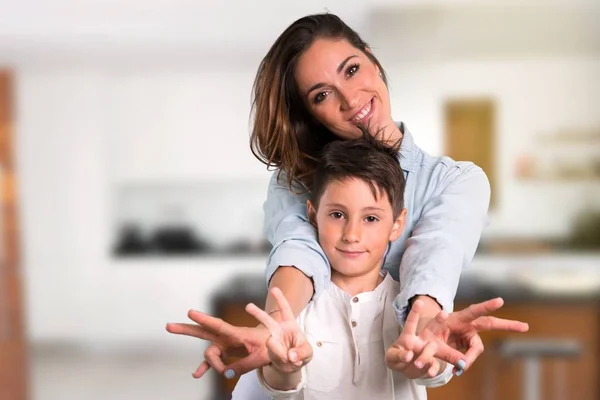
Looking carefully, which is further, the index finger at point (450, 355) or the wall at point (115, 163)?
the wall at point (115, 163)

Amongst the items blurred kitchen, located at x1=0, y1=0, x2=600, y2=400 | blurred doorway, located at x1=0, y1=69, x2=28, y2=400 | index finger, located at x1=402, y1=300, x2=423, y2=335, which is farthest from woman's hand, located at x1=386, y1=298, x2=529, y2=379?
blurred doorway, located at x1=0, y1=69, x2=28, y2=400

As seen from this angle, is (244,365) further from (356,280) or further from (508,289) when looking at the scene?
(508,289)

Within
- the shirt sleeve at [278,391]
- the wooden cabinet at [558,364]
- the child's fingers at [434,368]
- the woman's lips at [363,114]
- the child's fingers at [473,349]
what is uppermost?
the woman's lips at [363,114]

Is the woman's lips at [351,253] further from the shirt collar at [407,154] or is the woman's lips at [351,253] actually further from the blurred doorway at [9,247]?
the blurred doorway at [9,247]

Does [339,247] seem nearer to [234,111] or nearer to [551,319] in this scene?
[551,319]

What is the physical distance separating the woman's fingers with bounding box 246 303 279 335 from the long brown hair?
118 millimetres

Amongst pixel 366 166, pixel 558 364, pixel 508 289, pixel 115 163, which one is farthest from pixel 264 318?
pixel 115 163

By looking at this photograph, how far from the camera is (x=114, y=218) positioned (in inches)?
139

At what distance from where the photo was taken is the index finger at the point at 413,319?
0.38 metres

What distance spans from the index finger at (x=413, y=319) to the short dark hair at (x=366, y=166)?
0.27ft

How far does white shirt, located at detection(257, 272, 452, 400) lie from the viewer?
0.46 m

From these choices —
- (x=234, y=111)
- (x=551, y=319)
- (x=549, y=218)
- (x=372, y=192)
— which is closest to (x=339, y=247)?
(x=372, y=192)

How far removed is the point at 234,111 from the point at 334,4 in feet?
3.73

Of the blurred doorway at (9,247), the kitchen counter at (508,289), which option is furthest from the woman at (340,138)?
the blurred doorway at (9,247)
